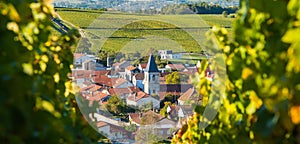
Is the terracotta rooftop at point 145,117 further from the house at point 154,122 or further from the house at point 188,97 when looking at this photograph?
the house at point 188,97

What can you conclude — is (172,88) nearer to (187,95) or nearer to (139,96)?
(139,96)

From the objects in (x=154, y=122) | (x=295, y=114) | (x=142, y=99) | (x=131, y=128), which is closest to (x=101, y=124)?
(x=131, y=128)

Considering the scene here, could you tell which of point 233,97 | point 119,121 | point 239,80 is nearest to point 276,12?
point 239,80

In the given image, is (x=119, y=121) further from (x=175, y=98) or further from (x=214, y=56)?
(x=214, y=56)

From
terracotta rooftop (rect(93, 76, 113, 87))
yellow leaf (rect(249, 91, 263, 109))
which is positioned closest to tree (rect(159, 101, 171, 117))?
terracotta rooftop (rect(93, 76, 113, 87))

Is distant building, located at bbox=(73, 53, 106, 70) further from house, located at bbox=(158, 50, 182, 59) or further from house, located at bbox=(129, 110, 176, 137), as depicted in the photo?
house, located at bbox=(158, 50, 182, 59)
